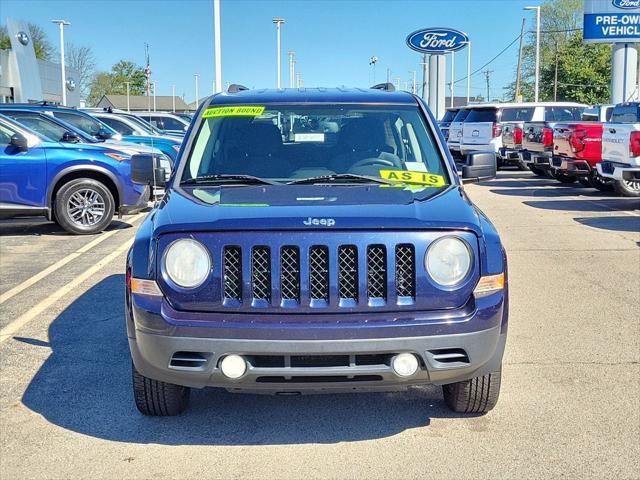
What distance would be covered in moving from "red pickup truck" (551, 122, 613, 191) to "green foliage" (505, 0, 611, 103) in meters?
53.1

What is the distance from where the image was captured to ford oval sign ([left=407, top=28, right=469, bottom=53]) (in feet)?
118

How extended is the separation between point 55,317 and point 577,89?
66940mm

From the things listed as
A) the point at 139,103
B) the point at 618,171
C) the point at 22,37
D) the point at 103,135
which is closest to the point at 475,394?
the point at 618,171

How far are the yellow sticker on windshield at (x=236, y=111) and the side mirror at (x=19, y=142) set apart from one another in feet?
20.3

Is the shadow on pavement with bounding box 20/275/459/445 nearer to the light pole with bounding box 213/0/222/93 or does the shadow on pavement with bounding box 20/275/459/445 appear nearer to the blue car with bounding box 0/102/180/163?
the blue car with bounding box 0/102/180/163

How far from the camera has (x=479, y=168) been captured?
5309 millimetres

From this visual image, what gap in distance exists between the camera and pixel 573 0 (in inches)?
2968

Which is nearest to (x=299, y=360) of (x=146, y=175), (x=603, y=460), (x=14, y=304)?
(x=603, y=460)

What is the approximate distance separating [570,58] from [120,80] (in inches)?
3112

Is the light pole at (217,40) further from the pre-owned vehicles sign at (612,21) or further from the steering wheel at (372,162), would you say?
the steering wheel at (372,162)

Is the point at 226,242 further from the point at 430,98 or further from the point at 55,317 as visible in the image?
the point at 430,98

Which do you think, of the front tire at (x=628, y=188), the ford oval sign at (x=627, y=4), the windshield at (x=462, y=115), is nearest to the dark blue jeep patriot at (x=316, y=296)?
the front tire at (x=628, y=188)

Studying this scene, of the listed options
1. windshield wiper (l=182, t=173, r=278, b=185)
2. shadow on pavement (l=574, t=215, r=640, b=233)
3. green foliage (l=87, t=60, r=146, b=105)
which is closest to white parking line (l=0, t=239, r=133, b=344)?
windshield wiper (l=182, t=173, r=278, b=185)

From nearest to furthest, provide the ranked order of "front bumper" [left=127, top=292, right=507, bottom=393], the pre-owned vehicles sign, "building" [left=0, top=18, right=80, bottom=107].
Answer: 1. "front bumper" [left=127, top=292, right=507, bottom=393]
2. the pre-owned vehicles sign
3. "building" [left=0, top=18, right=80, bottom=107]
